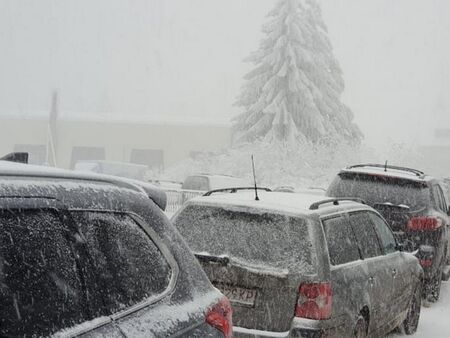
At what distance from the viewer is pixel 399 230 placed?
1027 cm

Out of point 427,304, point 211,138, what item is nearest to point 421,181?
point 427,304

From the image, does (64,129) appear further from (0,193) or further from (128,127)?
(0,193)

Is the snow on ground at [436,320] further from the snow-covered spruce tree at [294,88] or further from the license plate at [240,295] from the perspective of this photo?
the snow-covered spruce tree at [294,88]

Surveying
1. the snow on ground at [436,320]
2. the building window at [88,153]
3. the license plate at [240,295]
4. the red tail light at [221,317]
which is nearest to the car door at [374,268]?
the license plate at [240,295]

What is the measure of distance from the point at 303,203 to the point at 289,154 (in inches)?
1319

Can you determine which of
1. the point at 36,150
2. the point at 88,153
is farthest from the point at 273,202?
the point at 36,150

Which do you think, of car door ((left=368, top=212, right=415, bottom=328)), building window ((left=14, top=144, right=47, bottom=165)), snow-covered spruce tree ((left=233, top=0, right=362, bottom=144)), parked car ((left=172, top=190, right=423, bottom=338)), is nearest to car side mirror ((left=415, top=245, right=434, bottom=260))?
car door ((left=368, top=212, right=415, bottom=328))

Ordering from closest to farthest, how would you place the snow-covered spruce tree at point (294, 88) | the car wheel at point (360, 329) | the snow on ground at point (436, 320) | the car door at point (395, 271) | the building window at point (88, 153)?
the car wheel at point (360, 329) < the car door at point (395, 271) < the snow on ground at point (436, 320) < the snow-covered spruce tree at point (294, 88) < the building window at point (88, 153)

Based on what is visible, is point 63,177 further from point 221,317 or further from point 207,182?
point 207,182

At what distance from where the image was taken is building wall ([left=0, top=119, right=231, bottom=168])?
62.8 m

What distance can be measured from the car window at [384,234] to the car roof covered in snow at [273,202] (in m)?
0.90

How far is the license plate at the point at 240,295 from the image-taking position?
18.6 feet

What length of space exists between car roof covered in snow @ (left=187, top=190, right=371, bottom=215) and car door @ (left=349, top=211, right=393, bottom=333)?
13.6 inches

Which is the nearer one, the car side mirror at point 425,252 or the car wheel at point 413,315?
the car wheel at point 413,315
